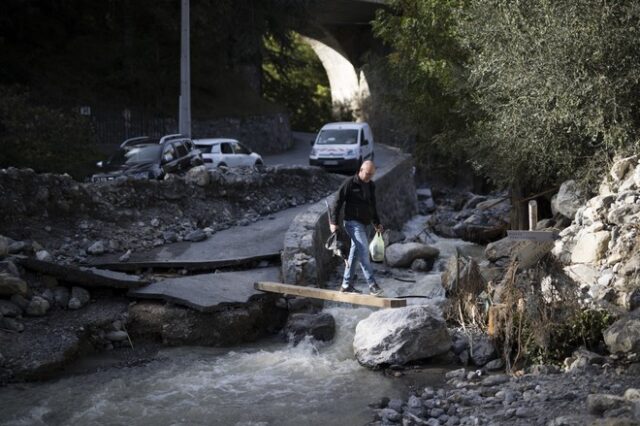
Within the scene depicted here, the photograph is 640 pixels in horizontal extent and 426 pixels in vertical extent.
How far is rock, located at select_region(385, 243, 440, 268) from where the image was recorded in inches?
714

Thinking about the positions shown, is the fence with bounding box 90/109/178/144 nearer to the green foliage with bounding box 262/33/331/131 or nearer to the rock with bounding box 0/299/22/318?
the green foliage with bounding box 262/33/331/131

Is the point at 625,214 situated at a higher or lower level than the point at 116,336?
higher

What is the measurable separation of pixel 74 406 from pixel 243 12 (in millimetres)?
28239

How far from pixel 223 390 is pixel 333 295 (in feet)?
7.52

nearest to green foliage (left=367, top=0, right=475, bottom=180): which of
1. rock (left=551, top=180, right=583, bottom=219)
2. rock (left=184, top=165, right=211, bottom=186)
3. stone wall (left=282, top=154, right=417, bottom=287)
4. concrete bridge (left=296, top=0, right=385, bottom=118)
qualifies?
stone wall (left=282, top=154, right=417, bottom=287)

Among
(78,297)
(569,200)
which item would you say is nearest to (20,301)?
(78,297)

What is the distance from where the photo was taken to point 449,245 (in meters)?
21.8

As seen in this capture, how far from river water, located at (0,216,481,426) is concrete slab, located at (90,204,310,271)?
250 cm

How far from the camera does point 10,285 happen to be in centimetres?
1228

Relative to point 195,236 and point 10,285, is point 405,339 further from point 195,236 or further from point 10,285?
point 195,236

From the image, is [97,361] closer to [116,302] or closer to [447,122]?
[116,302]

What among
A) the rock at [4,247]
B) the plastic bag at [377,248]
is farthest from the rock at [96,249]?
the plastic bag at [377,248]

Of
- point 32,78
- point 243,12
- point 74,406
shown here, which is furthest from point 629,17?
point 32,78

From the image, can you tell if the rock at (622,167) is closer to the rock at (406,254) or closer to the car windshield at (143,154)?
the rock at (406,254)
